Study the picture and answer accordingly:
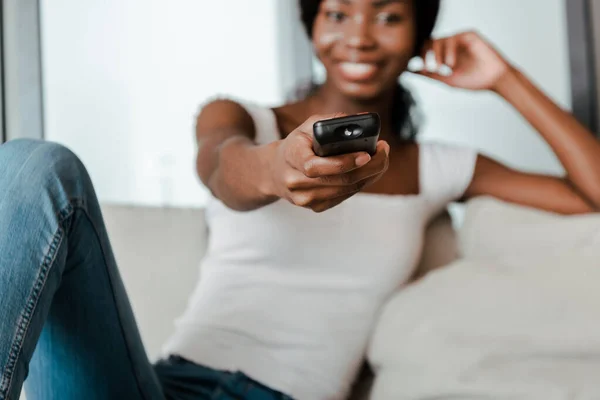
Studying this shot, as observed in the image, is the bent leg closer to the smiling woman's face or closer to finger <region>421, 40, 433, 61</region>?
the smiling woman's face

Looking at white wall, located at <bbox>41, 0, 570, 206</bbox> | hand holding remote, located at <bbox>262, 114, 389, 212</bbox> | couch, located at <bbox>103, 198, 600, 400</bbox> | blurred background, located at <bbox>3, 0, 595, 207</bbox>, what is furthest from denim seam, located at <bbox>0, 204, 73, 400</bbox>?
white wall, located at <bbox>41, 0, 570, 206</bbox>

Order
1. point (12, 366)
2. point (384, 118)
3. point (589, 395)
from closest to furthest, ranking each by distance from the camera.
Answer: point (12, 366) → point (589, 395) → point (384, 118)

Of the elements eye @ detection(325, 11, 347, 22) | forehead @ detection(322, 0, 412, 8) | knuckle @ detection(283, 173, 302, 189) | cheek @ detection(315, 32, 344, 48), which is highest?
forehead @ detection(322, 0, 412, 8)

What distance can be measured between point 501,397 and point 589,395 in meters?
0.11

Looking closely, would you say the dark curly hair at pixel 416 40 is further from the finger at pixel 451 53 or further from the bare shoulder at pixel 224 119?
the bare shoulder at pixel 224 119

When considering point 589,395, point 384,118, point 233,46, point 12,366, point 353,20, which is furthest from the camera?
point 233,46

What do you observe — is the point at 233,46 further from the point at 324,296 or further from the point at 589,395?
the point at 589,395

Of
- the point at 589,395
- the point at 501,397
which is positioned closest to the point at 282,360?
the point at 501,397

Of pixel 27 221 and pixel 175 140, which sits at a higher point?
pixel 27 221

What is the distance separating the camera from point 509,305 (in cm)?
100

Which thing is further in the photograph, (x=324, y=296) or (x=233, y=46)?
(x=233, y=46)

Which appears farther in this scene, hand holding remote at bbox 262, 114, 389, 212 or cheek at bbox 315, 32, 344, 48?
cheek at bbox 315, 32, 344, 48

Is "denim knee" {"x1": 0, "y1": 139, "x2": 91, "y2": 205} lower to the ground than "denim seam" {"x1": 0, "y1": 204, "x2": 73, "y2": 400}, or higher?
higher

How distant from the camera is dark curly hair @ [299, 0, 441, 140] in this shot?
1.27 m
